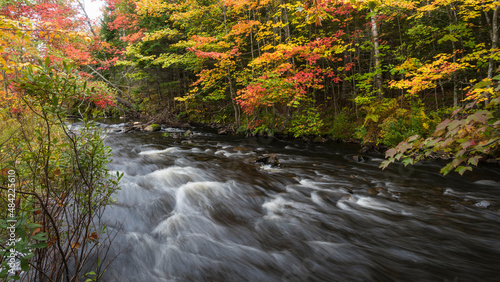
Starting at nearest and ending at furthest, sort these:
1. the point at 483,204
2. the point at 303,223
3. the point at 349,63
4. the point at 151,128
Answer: the point at 303,223 → the point at 483,204 → the point at 349,63 → the point at 151,128

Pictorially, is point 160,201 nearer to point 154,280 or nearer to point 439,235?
point 154,280

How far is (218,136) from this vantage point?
12.8 m

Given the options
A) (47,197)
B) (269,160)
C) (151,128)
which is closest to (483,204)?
(269,160)

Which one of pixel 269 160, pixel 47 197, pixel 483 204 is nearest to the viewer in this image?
pixel 47 197

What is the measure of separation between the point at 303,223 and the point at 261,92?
6505 millimetres

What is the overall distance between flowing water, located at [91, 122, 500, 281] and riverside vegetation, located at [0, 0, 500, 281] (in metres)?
0.79

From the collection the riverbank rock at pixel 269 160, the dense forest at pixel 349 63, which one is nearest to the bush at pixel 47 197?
the dense forest at pixel 349 63

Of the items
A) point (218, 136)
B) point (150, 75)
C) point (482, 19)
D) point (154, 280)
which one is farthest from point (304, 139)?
point (150, 75)

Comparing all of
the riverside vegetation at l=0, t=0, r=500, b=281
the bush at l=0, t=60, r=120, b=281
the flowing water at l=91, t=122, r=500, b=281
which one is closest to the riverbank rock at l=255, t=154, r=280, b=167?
the flowing water at l=91, t=122, r=500, b=281

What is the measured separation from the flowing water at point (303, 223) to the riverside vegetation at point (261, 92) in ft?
2.60

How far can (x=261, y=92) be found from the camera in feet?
31.4

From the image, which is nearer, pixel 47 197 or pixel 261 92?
pixel 47 197

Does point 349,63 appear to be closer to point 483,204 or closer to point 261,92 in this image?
point 261,92

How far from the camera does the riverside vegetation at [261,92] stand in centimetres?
198
